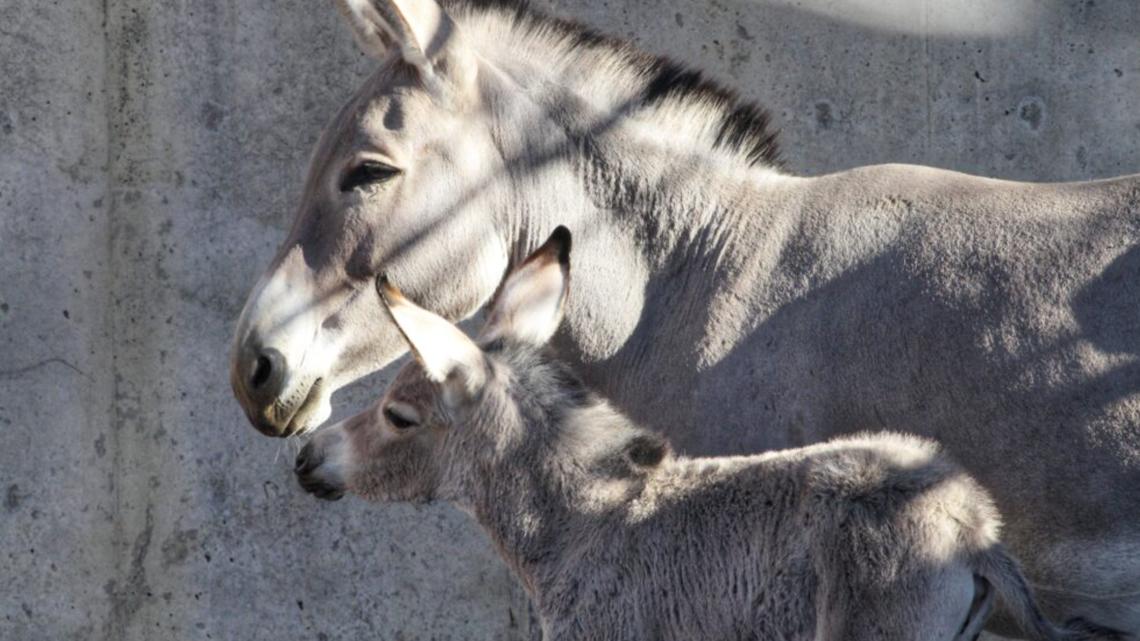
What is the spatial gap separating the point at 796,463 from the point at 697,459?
0.41 meters

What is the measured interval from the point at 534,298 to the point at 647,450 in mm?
559

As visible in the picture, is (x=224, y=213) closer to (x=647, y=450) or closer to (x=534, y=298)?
(x=534, y=298)

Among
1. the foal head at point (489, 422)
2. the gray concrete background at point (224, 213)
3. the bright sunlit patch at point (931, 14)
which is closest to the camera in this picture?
the foal head at point (489, 422)

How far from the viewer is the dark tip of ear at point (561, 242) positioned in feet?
13.3

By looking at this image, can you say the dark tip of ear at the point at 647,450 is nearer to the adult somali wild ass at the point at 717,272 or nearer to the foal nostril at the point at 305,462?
the adult somali wild ass at the point at 717,272

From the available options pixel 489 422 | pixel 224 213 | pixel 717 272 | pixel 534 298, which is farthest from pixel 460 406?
pixel 224 213

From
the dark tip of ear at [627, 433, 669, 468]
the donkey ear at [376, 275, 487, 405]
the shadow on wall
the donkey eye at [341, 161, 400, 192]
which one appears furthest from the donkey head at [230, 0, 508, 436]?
the shadow on wall

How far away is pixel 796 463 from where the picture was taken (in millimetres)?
3668

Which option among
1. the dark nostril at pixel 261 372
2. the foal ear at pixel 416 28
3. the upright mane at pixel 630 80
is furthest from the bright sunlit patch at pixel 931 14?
the dark nostril at pixel 261 372

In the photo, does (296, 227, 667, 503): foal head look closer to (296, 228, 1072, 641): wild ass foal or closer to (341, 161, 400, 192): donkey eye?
(296, 228, 1072, 641): wild ass foal

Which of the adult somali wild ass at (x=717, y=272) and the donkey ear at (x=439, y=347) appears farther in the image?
the adult somali wild ass at (x=717, y=272)

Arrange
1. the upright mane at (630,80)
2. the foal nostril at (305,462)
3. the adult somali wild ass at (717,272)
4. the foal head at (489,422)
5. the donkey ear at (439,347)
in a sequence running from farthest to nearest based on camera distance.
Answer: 1. the upright mane at (630,80)
2. the foal nostril at (305,462)
3. the foal head at (489,422)
4. the adult somali wild ass at (717,272)
5. the donkey ear at (439,347)

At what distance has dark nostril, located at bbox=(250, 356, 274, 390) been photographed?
4.27m

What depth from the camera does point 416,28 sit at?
4262mm
